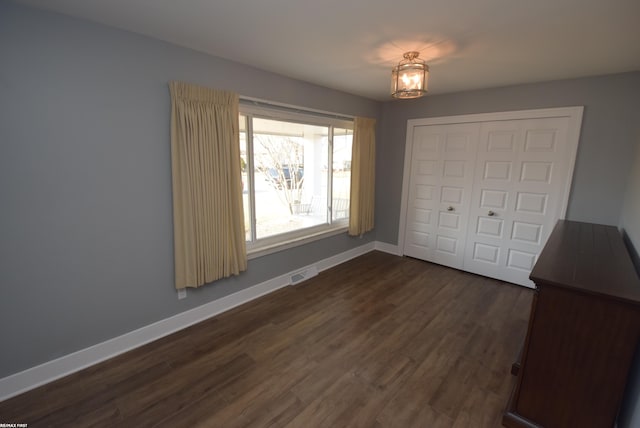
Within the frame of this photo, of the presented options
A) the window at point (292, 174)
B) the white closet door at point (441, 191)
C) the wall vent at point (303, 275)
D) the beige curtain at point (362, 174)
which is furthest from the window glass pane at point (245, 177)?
the white closet door at point (441, 191)

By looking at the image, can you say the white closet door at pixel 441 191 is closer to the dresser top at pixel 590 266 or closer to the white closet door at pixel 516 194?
the white closet door at pixel 516 194

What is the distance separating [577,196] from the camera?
3115 mm

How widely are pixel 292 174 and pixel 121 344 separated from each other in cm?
240

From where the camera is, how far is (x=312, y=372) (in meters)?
2.10

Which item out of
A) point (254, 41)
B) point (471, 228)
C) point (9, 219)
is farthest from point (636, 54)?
point (9, 219)

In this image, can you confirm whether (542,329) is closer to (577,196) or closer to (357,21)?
(357,21)

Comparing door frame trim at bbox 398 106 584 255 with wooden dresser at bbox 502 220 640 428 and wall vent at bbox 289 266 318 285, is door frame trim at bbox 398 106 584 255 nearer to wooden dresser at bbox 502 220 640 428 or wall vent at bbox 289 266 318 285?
wall vent at bbox 289 266 318 285

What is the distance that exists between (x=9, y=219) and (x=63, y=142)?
0.57 m

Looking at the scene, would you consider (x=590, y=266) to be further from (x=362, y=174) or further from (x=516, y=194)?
(x=362, y=174)

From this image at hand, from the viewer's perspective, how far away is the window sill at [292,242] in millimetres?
3125

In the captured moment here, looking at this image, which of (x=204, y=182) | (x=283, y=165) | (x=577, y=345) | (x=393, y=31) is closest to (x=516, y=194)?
(x=577, y=345)

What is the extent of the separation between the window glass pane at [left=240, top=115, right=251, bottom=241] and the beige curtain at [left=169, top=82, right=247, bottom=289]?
8.5 inches

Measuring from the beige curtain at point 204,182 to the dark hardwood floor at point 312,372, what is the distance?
63 centimetres

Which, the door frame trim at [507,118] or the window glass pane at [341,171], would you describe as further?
the window glass pane at [341,171]
